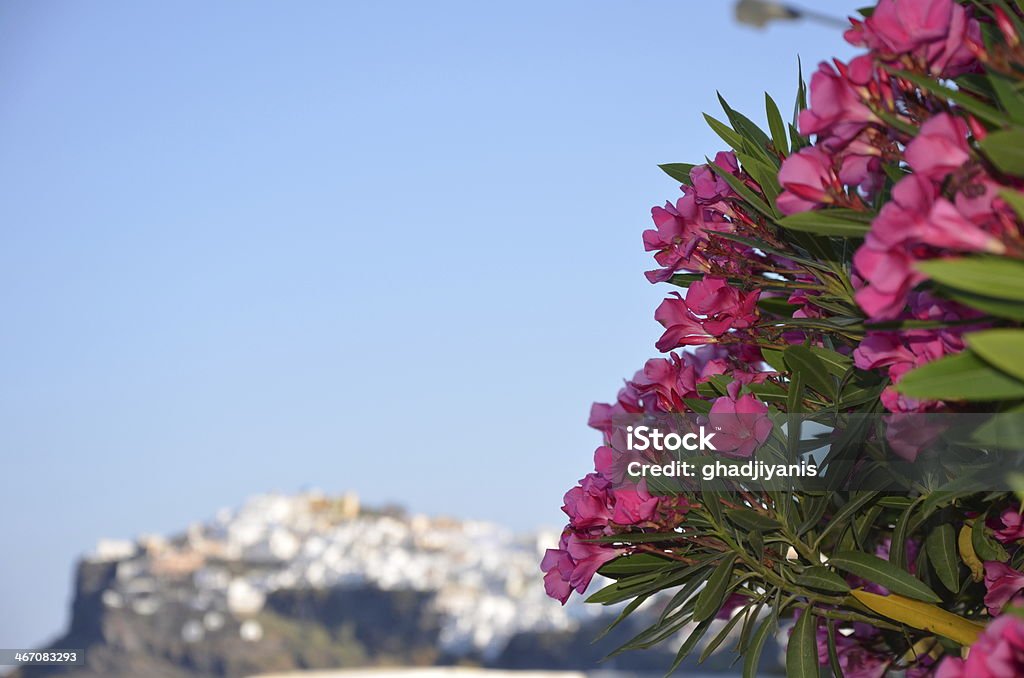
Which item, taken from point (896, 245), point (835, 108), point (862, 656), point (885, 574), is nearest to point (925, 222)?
point (896, 245)

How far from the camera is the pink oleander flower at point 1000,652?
0.50 meters

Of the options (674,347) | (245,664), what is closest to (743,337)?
(674,347)

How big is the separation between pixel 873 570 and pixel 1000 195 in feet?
1.30

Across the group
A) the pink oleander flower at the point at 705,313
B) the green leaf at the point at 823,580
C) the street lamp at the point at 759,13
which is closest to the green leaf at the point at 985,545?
the green leaf at the point at 823,580

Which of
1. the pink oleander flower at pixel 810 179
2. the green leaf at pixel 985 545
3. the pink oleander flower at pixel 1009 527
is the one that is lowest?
the green leaf at pixel 985 545

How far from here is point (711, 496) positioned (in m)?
0.86

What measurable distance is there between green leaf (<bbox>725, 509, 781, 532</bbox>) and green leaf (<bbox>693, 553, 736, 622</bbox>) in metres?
0.03

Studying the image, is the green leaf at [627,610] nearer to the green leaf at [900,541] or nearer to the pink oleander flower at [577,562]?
the pink oleander flower at [577,562]

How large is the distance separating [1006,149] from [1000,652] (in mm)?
254

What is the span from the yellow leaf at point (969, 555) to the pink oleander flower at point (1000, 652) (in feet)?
1.46

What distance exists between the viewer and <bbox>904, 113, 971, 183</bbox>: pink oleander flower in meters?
0.57

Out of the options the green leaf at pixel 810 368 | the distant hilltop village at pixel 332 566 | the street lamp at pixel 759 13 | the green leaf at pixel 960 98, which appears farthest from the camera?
the distant hilltop village at pixel 332 566

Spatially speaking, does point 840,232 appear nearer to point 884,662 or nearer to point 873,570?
point 873,570

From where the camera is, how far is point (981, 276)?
0.51 meters
